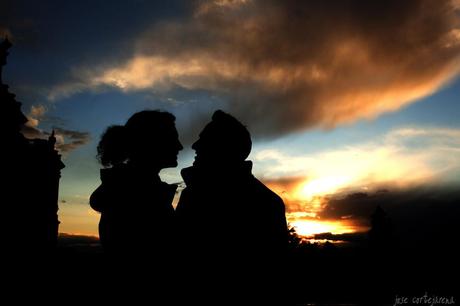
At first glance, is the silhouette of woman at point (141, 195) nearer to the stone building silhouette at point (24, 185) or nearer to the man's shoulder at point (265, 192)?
the man's shoulder at point (265, 192)

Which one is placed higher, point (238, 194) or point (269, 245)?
point (238, 194)

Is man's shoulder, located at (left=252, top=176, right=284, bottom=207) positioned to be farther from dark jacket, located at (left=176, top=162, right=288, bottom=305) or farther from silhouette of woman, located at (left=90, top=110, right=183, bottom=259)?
silhouette of woman, located at (left=90, top=110, right=183, bottom=259)

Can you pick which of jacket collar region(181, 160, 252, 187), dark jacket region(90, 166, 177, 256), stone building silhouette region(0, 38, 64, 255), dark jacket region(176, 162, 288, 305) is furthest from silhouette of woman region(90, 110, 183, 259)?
stone building silhouette region(0, 38, 64, 255)

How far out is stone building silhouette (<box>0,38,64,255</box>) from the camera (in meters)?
25.1

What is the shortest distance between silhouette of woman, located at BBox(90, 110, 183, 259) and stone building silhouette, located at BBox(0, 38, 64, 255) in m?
25.3

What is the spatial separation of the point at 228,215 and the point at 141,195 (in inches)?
48.7

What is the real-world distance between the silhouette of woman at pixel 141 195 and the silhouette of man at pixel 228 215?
1.85 ft

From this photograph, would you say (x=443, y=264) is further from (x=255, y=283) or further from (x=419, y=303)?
(x=255, y=283)

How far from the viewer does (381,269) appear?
37.0m

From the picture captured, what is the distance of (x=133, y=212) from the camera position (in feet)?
11.9

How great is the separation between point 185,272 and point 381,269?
40.6m

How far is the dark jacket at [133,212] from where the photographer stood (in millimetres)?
3541

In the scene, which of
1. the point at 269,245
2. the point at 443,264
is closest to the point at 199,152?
the point at 269,245

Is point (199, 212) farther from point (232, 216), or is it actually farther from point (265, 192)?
point (265, 192)
